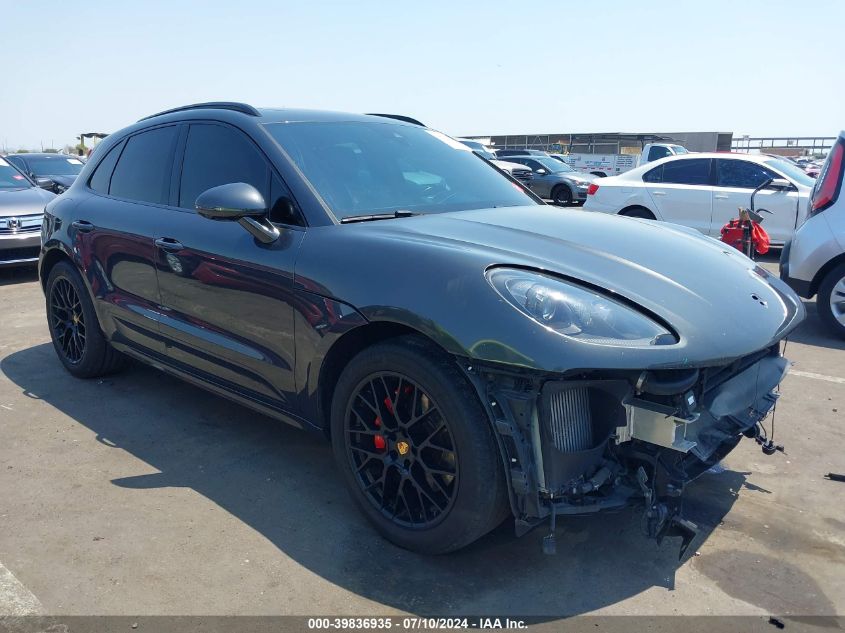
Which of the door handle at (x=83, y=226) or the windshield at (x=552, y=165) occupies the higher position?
the door handle at (x=83, y=226)

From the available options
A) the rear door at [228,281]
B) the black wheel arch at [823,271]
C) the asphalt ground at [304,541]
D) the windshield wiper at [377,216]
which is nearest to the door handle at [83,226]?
the rear door at [228,281]

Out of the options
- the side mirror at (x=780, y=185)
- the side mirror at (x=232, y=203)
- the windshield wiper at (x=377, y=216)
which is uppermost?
the side mirror at (x=232, y=203)

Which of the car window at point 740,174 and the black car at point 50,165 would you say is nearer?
the car window at point 740,174

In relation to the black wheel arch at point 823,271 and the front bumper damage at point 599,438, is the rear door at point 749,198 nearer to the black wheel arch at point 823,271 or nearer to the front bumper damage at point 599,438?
the black wheel arch at point 823,271

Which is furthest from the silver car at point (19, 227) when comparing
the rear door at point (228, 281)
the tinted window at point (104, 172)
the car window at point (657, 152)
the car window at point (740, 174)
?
the car window at point (657, 152)

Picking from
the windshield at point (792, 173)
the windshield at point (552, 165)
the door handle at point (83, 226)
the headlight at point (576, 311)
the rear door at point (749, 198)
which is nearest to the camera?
the headlight at point (576, 311)

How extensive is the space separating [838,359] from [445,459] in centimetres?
424

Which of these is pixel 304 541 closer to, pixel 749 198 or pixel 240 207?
pixel 240 207

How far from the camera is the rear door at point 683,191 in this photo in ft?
34.0

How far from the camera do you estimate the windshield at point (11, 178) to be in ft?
31.9

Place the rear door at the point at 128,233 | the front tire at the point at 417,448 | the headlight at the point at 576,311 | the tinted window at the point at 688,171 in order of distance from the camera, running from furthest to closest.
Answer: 1. the tinted window at the point at 688,171
2. the rear door at the point at 128,233
3. the front tire at the point at 417,448
4. the headlight at the point at 576,311

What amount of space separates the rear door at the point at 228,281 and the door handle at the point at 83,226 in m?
0.90

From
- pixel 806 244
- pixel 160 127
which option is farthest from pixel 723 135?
pixel 160 127


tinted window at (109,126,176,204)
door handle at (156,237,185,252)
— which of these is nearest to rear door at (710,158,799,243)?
tinted window at (109,126,176,204)
